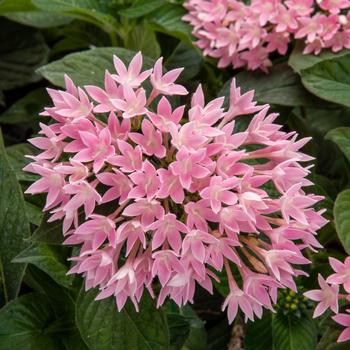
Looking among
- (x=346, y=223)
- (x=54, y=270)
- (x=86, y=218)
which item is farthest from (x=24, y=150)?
(x=346, y=223)

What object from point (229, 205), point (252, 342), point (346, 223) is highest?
point (229, 205)

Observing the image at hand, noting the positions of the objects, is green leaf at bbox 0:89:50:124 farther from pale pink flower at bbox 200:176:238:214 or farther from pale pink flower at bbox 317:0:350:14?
pale pink flower at bbox 200:176:238:214

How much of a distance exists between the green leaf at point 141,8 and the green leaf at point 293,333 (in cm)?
58

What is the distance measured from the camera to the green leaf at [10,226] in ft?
2.96

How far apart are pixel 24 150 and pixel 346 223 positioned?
53 cm

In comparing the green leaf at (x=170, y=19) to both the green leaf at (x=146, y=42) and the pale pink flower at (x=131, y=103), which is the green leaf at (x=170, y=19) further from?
the pale pink flower at (x=131, y=103)

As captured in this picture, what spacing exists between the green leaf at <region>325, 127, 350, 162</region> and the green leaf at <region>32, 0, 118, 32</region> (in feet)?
1.58

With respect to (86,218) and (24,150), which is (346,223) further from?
(24,150)

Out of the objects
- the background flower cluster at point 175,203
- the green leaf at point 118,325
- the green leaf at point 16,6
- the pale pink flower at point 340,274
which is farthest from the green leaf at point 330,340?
the green leaf at point 16,6

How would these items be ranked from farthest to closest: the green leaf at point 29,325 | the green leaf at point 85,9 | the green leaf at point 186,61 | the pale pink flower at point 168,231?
the green leaf at point 186,61 < the green leaf at point 85,9 < the green leaf at point 29,325 < the pale pink flower at point 168,231

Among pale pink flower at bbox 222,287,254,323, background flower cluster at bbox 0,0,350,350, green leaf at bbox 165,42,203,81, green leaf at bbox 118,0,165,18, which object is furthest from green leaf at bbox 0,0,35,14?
pale pink flower at bbox 222,287,254,323

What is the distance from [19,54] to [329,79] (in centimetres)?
73

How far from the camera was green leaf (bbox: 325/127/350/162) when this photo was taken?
0.98 metres

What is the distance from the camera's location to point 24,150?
1.09 metres
